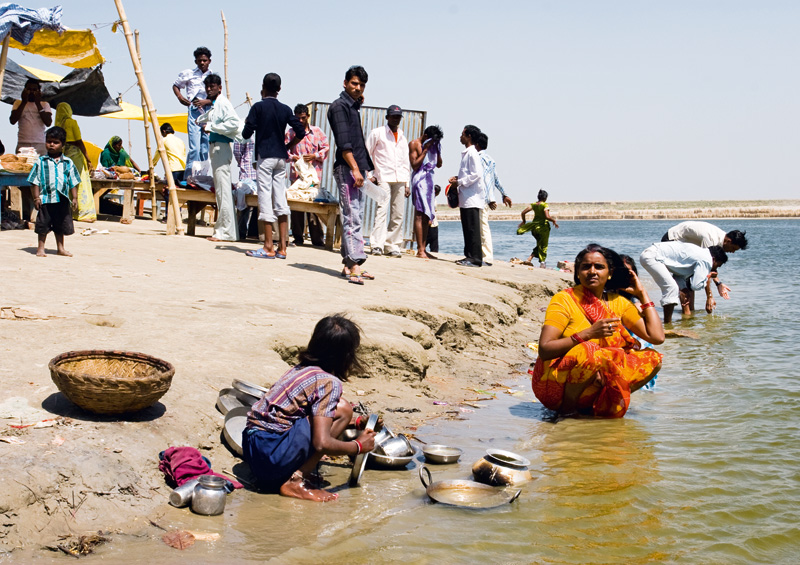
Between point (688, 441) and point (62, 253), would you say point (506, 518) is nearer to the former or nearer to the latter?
point (688, 441)

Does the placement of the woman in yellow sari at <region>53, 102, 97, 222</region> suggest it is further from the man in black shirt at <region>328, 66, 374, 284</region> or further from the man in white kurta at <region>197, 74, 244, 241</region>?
the man in black shirt at <region>328, 66, 374, 284</region>

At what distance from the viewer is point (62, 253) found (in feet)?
27.7

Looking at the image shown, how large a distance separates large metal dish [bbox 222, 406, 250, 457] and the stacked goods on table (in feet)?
24.0

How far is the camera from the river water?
345 centimetres

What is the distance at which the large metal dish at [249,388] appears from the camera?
4.53 metres

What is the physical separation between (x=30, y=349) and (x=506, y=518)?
9.87ft

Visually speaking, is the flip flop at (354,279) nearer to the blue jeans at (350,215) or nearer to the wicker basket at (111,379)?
the blue jeans at (350,215)

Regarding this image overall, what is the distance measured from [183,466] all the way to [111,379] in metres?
0.53

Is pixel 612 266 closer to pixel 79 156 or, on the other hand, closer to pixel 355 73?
pixel 355 73

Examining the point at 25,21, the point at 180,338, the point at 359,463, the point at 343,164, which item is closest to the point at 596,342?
the point at 359,463

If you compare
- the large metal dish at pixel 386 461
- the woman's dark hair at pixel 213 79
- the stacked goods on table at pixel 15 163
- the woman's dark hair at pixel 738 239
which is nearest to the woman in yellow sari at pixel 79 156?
the stacked goods on table at pixel 15 163

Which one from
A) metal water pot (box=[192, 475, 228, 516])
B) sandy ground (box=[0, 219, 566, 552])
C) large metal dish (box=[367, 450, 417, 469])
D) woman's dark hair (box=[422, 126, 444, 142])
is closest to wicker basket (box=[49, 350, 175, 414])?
sandy ground (box=[0, 219, 566, 552])

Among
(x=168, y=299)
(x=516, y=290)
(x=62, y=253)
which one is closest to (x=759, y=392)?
(x=516, y=290)

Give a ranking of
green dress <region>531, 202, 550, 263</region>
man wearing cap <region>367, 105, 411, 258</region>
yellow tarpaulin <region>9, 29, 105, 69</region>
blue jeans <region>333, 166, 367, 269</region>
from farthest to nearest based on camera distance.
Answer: green dress <region>531, 202, 550, 263</region> < yellow tarpaulin <region>9, 29, 105, 69</region> < man wearing cap <region>367, 105, 411, 258</region> < blue jeans <region>333, 166, 367, 269</region>
